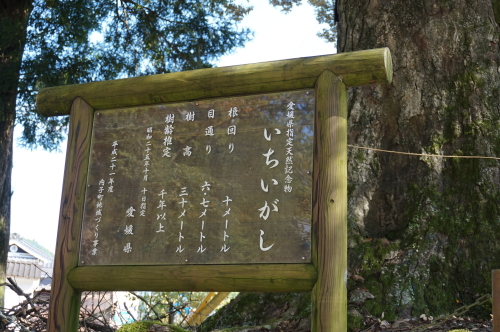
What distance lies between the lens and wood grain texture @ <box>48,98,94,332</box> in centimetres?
271

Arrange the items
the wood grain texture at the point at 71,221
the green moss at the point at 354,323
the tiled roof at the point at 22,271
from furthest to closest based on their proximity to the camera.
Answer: the tiled roof at the point at 22,271 → the green moss at the point at 354,323 → the wood grain texture at the point at 71,221

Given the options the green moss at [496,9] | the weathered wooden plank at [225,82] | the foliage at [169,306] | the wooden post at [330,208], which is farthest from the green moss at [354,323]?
the green moss at [496,9]

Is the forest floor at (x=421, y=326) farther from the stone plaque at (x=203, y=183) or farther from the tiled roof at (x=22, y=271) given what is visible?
the tiled roof at (x=22, y=271)

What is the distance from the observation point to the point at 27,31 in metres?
6.66

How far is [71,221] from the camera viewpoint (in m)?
2.83

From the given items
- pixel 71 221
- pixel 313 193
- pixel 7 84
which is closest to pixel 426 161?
pixel 313 193

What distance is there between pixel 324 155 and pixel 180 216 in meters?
0.79

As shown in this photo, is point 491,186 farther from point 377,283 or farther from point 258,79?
point 258,79

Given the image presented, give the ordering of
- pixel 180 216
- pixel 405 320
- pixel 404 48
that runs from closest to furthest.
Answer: pixel 180 216 < pixel 405 320 < pixel 404 48

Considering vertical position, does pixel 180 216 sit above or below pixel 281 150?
below

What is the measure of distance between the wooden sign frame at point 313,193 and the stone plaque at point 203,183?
0.16 feet

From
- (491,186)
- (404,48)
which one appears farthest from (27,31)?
(491,186)

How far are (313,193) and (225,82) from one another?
77cm

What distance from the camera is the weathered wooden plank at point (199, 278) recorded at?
2312 millimetres
